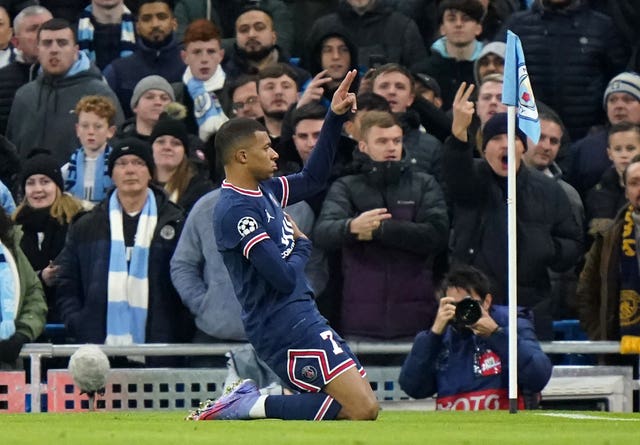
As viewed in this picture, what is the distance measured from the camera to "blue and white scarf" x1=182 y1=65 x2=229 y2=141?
1750 centimetres

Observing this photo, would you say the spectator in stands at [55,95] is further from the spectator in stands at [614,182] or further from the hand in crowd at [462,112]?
the spectator in stands at [614,182]

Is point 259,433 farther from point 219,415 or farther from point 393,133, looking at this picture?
point 393,133

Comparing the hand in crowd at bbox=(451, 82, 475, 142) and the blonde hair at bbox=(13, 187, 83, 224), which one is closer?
the hand in crowd at bbox=(451, 82, 475, 142)

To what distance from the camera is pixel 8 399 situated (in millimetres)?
14836

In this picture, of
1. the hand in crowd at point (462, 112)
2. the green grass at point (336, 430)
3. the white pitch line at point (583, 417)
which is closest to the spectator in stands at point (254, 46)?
the hand in crowd at point (462, 112)

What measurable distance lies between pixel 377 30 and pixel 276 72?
2.14m

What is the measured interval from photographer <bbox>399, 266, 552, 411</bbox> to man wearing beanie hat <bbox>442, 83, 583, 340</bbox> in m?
1.14

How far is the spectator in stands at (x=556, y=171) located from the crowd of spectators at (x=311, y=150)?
2 centimetres

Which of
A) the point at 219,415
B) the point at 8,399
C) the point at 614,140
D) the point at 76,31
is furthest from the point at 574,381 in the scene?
the point at 76,31

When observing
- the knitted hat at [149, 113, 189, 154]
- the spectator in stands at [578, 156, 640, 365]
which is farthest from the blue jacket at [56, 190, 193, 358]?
the spectator in stands at [578, 156, 640, 365]

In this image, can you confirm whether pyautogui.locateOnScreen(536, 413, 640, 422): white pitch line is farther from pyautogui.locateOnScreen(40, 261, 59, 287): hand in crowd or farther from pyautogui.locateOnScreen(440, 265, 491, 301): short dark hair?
pyautogui.locateOnScreen(40, 261, 59, 287): hand in crowd

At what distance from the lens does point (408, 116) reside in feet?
53.5

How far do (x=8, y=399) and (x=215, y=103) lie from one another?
4.04 meters

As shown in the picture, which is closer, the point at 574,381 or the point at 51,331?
the point at 574,381
